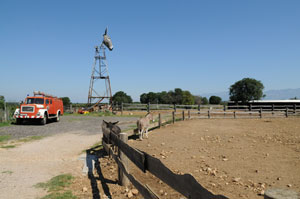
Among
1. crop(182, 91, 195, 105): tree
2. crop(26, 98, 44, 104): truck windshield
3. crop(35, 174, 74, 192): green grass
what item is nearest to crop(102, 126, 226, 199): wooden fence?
crop(35, 174, 74, 192): green grass

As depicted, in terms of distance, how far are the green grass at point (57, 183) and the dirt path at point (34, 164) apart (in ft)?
0.56

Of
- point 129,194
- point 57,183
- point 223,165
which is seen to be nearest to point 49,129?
point 57,183

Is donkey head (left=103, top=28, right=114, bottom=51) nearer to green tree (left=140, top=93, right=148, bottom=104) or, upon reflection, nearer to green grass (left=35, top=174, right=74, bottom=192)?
green grass (left=35, top=174, right=74, bottom=192)

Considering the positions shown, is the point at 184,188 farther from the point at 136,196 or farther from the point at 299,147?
the point at 299,147

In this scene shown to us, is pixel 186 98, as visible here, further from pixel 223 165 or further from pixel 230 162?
pixel 223 165

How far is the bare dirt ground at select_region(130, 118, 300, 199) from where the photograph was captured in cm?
497

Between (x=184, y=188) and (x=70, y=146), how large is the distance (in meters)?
8.36

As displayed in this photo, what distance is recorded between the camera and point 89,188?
Answer: 490cm

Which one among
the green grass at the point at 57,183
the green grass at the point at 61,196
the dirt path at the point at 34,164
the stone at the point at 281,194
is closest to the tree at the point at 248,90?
the dirt path at the point at 34,164

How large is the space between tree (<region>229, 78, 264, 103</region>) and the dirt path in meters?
68.2

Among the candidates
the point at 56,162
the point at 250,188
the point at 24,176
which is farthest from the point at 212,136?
the point at 24,176

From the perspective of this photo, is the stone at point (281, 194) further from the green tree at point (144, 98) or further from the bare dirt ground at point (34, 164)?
the green tree at point (144, 98)

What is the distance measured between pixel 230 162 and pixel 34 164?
20.1ft

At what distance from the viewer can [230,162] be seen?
22.3ft
